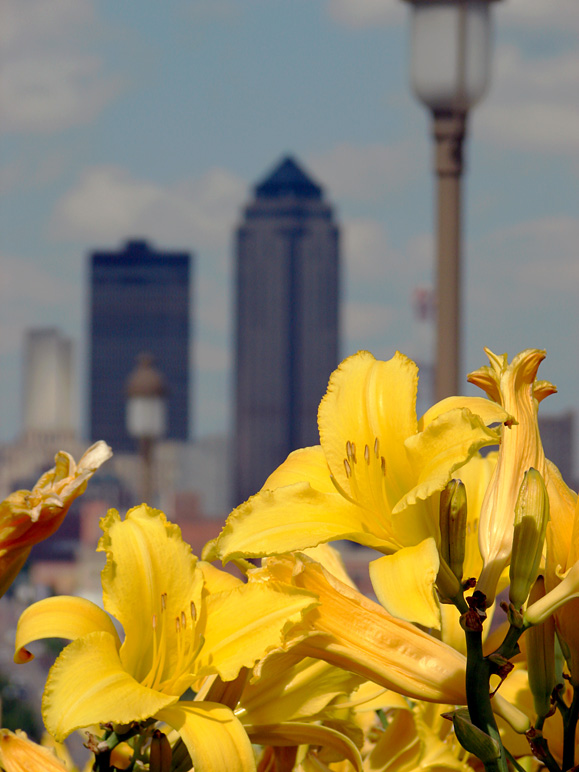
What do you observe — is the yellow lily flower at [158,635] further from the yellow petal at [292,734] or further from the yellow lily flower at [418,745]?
the yellow lily flower at [418,745]

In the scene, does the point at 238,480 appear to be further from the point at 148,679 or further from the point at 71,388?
the point at 148,679

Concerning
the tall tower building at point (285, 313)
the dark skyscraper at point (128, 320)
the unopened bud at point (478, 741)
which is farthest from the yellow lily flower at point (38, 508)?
the dark skyscraper at point (128, 320)

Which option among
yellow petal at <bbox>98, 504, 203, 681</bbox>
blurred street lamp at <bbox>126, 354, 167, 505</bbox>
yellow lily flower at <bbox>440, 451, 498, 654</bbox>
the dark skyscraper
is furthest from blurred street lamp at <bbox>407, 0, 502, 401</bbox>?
the dark skyscraper

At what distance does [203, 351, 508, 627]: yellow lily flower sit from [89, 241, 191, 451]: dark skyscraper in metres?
134

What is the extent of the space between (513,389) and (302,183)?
143 m

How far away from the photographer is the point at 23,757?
89 cm

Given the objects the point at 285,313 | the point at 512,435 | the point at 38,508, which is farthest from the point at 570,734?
the point at 285,313

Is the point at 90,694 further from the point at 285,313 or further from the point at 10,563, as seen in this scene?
the point at 285,313

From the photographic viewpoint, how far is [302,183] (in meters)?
142

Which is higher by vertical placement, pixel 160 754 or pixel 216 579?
pixel 216 579

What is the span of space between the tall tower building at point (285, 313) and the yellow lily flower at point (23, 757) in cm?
13104

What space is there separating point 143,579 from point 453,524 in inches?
9.8

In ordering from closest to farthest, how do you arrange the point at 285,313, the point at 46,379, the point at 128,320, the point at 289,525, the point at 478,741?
the point at 478,741 < the point at 289,525 < the point at 285,313 < the point at 128,320 < the point at 46,379

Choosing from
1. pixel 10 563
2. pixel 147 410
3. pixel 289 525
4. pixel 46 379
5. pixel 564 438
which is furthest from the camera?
pixel 46 379
